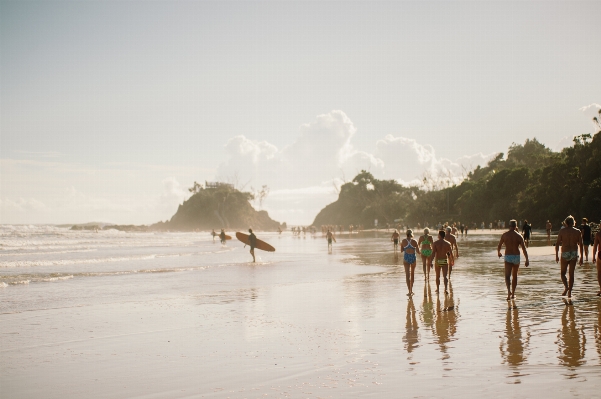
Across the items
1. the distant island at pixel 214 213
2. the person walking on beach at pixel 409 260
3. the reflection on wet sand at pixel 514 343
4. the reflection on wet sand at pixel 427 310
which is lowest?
the reflection on wet sand at pixel 427 310

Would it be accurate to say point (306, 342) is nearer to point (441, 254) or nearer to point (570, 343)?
point (570, 343)

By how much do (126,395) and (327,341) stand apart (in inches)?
149

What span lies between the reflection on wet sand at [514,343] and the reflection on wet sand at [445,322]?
866 millimetres

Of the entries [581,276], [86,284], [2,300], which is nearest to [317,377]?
[2,300]

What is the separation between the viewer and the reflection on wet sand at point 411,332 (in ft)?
27.9

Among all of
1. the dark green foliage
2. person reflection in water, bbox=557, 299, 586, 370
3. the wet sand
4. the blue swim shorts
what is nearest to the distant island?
the dark green foliage

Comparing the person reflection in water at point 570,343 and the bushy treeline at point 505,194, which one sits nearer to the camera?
the person reflection in water at point 570,343

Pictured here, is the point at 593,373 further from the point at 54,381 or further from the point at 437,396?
the point at 54,381

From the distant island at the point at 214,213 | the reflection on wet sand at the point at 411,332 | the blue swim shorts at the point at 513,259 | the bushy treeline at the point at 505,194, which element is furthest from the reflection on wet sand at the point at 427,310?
the distant island at the point at 214,213

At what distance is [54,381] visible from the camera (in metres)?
7.20

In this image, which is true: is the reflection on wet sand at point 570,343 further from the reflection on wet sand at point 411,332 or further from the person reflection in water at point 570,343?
the reflection on wet sand at point 411,332

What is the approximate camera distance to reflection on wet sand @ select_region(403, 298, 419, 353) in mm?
8500

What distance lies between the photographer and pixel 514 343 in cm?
832

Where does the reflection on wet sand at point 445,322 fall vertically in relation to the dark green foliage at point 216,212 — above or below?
below
